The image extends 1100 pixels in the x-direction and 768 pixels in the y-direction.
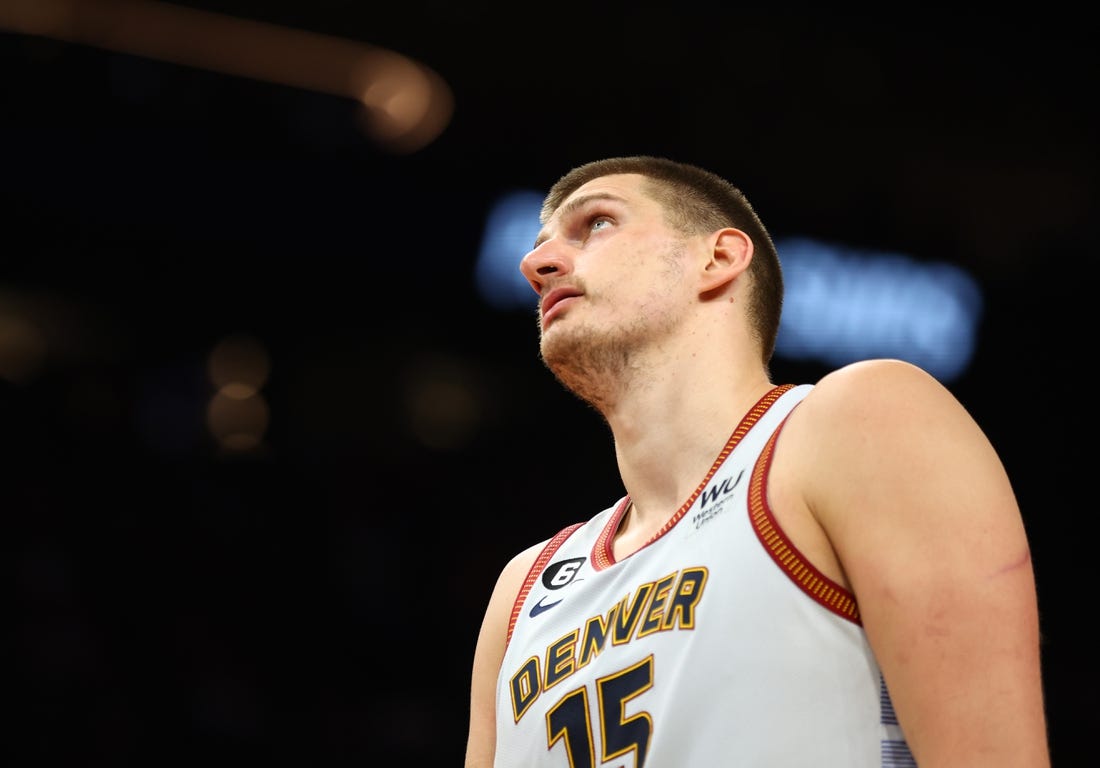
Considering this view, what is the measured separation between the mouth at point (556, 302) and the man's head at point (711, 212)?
25cm

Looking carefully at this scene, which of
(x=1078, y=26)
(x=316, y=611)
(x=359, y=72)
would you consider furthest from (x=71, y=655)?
(x=1078, y=26)

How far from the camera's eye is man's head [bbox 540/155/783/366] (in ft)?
7.82

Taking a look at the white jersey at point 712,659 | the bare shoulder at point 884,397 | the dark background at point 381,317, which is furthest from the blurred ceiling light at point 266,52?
the bare shoulder at point 884,397

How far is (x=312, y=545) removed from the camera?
23.0 feet

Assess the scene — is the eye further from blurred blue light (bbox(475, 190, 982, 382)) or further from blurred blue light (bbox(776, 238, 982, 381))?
blurred blue light (bbox(776, 238, 982, 381))

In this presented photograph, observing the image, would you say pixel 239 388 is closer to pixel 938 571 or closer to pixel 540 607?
pixel 540 607

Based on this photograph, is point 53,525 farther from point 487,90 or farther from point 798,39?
point 798,39

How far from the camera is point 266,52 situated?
248 inches

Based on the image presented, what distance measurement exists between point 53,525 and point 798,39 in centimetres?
504

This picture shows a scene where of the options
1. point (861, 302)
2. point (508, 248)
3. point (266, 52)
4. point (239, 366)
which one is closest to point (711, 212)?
point (508, 248)

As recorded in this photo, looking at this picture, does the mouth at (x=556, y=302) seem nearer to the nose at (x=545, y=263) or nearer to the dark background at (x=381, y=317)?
the nose at (x=545, y=263)

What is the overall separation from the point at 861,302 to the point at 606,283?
201 inches

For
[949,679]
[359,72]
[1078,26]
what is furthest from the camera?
[1078,26]

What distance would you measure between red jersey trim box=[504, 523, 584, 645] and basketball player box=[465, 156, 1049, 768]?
13mm
